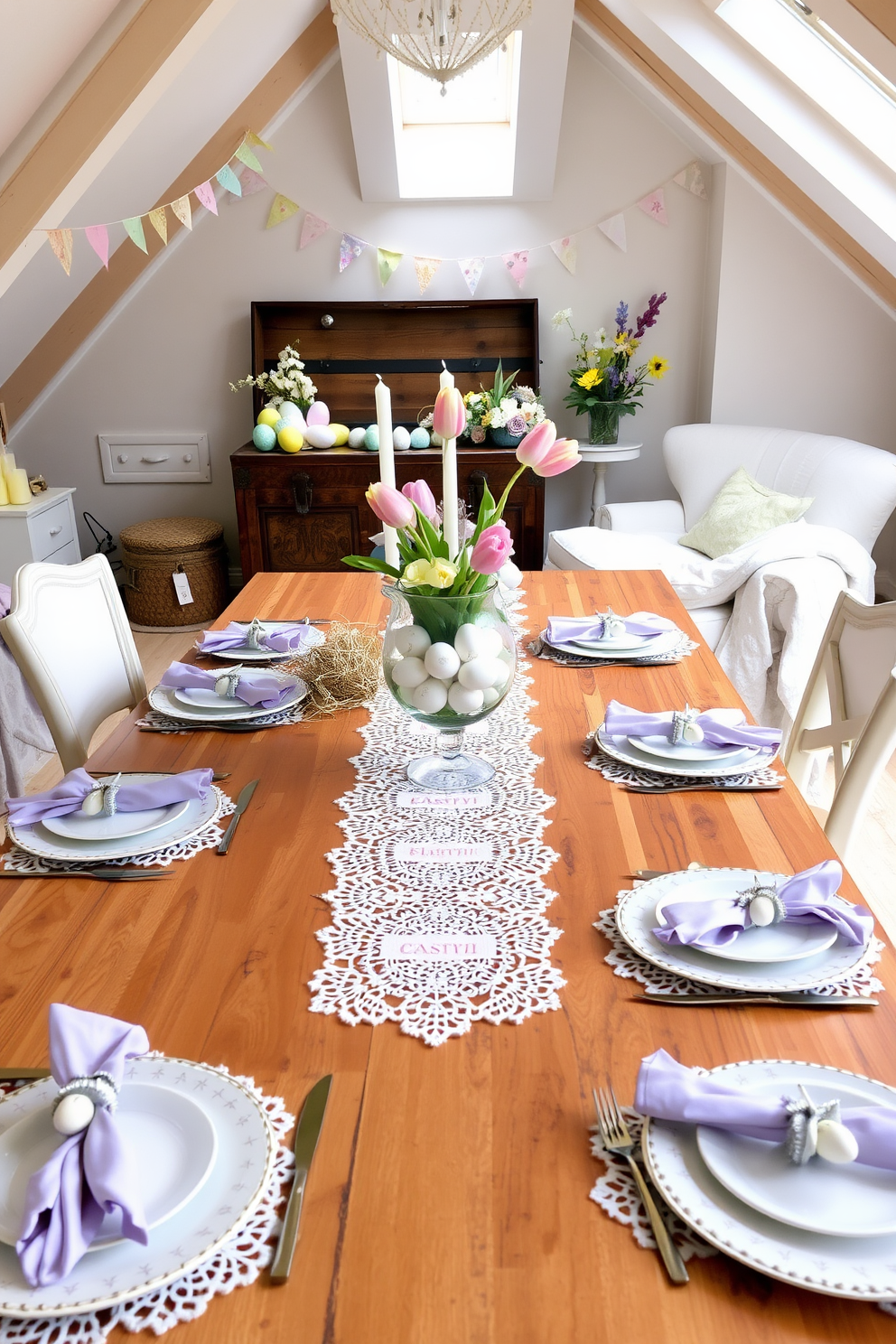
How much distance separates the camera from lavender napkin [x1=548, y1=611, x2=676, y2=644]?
1898mm

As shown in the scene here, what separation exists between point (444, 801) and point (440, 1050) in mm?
477

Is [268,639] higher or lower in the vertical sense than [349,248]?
lower

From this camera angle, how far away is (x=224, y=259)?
434 cm

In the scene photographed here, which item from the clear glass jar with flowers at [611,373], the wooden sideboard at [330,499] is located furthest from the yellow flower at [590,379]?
the wooden sideboard at [330,499]

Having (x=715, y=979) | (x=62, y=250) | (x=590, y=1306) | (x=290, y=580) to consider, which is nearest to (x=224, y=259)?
(x=62, y=250)

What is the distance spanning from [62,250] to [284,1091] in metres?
3.19

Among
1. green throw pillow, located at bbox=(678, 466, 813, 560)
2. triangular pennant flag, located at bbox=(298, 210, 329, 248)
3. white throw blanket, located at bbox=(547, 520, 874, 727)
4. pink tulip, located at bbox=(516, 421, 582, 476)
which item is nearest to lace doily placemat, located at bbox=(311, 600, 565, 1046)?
pink tulip, located at bbox=(516, 421, 582, 476)

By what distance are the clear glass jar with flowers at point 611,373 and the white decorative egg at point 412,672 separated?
10.1 ft

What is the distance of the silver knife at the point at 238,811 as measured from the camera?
1.24 metres

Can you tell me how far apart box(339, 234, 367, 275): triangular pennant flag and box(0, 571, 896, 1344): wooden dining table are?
3.32m

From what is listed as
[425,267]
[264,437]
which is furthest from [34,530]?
[425,267]

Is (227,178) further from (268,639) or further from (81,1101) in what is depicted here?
(81,1101)

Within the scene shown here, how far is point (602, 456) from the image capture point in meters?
4.13

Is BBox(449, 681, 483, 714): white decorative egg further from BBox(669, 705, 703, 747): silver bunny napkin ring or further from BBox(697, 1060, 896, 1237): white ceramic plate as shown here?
BBox(697, 1060, 896, 1237): white ceramic plate
